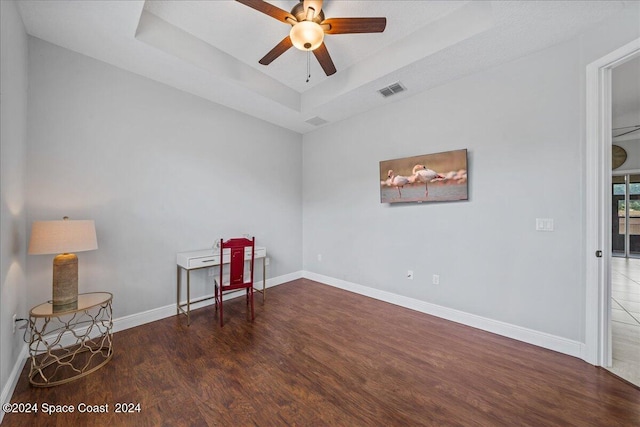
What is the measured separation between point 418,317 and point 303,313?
58.4 inches

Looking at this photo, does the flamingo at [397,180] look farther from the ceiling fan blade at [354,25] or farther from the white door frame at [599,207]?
the ceiling fan blade at [354,25]

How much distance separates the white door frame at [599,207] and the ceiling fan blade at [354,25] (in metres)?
1.92

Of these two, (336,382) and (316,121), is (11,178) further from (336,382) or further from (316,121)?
(316,121)

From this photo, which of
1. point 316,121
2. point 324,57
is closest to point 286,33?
point 324,57

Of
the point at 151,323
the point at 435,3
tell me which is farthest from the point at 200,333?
the point at 435,3

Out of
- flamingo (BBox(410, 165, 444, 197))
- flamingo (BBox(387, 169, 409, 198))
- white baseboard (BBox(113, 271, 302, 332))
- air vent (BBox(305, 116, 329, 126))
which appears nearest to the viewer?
white baseboard (BBox(113, 271, 302, 332))

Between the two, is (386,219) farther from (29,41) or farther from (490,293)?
(29,41)

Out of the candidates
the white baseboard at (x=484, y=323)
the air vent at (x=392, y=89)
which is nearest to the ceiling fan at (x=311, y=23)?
the air vent at (x=392, y=89)

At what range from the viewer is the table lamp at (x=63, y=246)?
6.37ft

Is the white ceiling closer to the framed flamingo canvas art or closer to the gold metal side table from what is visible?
the framed flamingo canvas art

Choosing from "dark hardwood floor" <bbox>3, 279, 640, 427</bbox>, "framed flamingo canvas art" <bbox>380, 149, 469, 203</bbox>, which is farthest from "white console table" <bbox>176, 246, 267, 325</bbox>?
"framed flamingo canvas art" <bbox>380, 149, 469, 203</bbox>

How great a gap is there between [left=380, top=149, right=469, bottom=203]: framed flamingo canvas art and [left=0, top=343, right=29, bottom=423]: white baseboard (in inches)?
154

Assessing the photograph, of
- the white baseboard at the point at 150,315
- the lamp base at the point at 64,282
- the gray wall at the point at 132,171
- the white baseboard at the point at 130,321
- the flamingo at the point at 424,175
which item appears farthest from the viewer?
the flamingo at the point at 424,175

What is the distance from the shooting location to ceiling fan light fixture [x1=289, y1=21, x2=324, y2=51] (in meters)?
1.97
